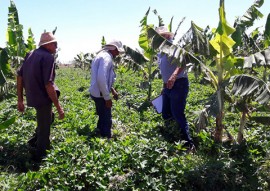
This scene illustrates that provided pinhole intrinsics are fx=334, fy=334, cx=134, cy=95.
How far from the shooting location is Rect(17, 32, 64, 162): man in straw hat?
5.36 metres

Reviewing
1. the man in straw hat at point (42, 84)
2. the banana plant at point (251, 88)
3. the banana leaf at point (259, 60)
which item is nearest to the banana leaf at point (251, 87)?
the banana plant at point (251, 88)

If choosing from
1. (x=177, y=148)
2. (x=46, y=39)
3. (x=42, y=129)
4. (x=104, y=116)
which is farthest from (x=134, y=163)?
(x=46, y=39)

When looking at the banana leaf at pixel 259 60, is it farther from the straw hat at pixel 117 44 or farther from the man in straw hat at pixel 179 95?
the straw hat at pixel 117 44

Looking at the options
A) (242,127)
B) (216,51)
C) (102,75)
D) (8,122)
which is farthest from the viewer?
(242,127)

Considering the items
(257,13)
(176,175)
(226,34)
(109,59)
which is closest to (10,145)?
(109,59)

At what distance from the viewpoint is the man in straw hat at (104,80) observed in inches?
236

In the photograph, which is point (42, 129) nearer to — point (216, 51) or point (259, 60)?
point (216, 51)

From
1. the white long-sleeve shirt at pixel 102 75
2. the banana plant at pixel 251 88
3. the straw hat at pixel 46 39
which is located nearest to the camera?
the banana plant at pixel 251 88

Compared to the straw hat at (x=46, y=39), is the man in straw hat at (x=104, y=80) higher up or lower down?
lower down

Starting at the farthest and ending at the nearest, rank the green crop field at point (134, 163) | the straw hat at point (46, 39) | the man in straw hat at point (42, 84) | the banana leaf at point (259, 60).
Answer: the straw hat at point (46, 39), the man in straw hat at point (42, 84), the banana leaf at point (259, 60), the green crop field at point (134, 163)

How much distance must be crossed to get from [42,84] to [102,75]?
1070 mm

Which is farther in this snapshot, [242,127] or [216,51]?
[242,127]

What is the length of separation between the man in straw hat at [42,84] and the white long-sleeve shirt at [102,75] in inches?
32.5

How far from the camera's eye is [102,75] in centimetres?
597
